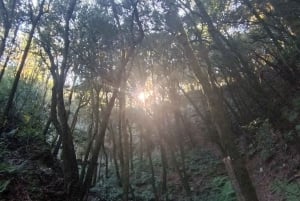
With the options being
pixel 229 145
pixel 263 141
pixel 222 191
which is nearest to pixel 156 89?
pixel 263 141

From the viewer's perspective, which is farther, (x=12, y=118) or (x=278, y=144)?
(x=12, y=118)

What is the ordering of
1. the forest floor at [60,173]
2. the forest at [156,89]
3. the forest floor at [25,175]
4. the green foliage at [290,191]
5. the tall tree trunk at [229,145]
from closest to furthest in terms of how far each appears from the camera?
the tall tree trunk at [229,145]
the forest floor at [25,175]
the forest floor at [60,173]
the forest at [156,89]
the green foliage at [290,191]

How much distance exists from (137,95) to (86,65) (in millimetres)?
5931

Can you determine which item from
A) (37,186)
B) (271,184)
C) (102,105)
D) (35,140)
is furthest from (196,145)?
(37,186)

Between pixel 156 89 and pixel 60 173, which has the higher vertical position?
pixel 156 89

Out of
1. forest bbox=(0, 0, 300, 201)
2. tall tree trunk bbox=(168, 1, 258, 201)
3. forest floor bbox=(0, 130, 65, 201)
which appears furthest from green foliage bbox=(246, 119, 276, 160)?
forest floor bbox=(0, 130, 65, 201)

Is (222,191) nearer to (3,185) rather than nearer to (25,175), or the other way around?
(25,175)

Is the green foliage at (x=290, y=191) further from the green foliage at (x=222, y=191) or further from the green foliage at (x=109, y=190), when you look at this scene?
the green foliage at (x=109, y=190)

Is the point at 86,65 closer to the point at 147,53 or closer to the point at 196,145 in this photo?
the point at 147,53

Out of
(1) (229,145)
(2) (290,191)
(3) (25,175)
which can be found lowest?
(2) (290,191)

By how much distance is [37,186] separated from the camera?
930 cm

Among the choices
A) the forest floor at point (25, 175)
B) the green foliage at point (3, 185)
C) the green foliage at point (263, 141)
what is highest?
the green foliage at point (263, 141)

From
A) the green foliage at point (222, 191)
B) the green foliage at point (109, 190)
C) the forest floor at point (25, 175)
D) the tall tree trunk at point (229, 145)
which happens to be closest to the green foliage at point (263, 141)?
the green foliage at point (222, 191)

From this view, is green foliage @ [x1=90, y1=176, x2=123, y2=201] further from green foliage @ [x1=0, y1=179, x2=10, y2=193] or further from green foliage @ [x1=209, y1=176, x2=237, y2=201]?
green foliage @ [x1=0, y1=179, x2=10, y2=193]
